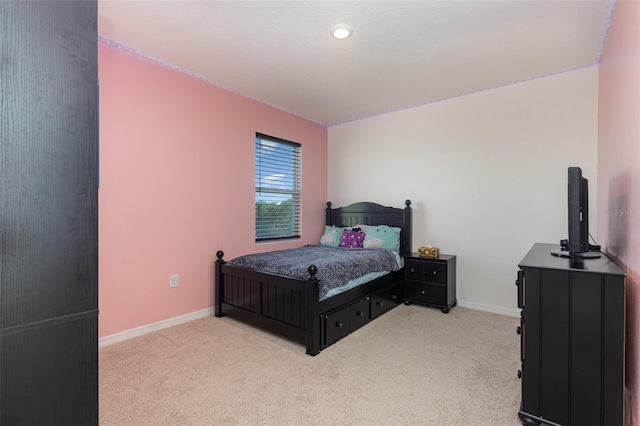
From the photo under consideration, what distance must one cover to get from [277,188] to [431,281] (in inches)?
86.4

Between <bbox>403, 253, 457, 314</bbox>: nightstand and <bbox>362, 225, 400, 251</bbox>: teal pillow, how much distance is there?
0.23 metres

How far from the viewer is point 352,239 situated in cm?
399

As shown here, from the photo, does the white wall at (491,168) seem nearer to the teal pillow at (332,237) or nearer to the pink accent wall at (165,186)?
the teal pillow at (332,237)

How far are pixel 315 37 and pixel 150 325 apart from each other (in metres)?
2.84

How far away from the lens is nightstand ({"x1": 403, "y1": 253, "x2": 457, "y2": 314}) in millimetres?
3408

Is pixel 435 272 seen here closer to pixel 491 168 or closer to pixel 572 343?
pixel 491 168

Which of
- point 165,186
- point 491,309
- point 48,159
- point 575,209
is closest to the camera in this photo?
point 48,159

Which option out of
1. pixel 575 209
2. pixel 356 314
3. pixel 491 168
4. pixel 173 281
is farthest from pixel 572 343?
pixel 173 281

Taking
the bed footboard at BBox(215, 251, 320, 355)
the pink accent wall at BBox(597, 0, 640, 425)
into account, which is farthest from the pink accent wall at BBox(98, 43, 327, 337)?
the pink accent wall at BBox(597, 0, 640, 425)

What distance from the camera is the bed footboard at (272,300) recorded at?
243 centimetres

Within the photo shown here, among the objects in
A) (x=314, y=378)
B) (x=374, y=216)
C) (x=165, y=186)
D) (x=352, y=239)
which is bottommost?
(x=314, y=378)

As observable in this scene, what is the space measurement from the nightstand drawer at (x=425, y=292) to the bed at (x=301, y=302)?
0.11 metres

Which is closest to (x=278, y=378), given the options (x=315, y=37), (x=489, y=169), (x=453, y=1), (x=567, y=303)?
(x=567, y=303)

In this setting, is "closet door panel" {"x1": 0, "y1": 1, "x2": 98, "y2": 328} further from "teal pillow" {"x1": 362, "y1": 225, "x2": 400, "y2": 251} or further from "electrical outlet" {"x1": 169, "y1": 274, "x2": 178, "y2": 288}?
"teal pillow" {"x1": 362, "y1": 225, "x2": 400, "y2": 251}
